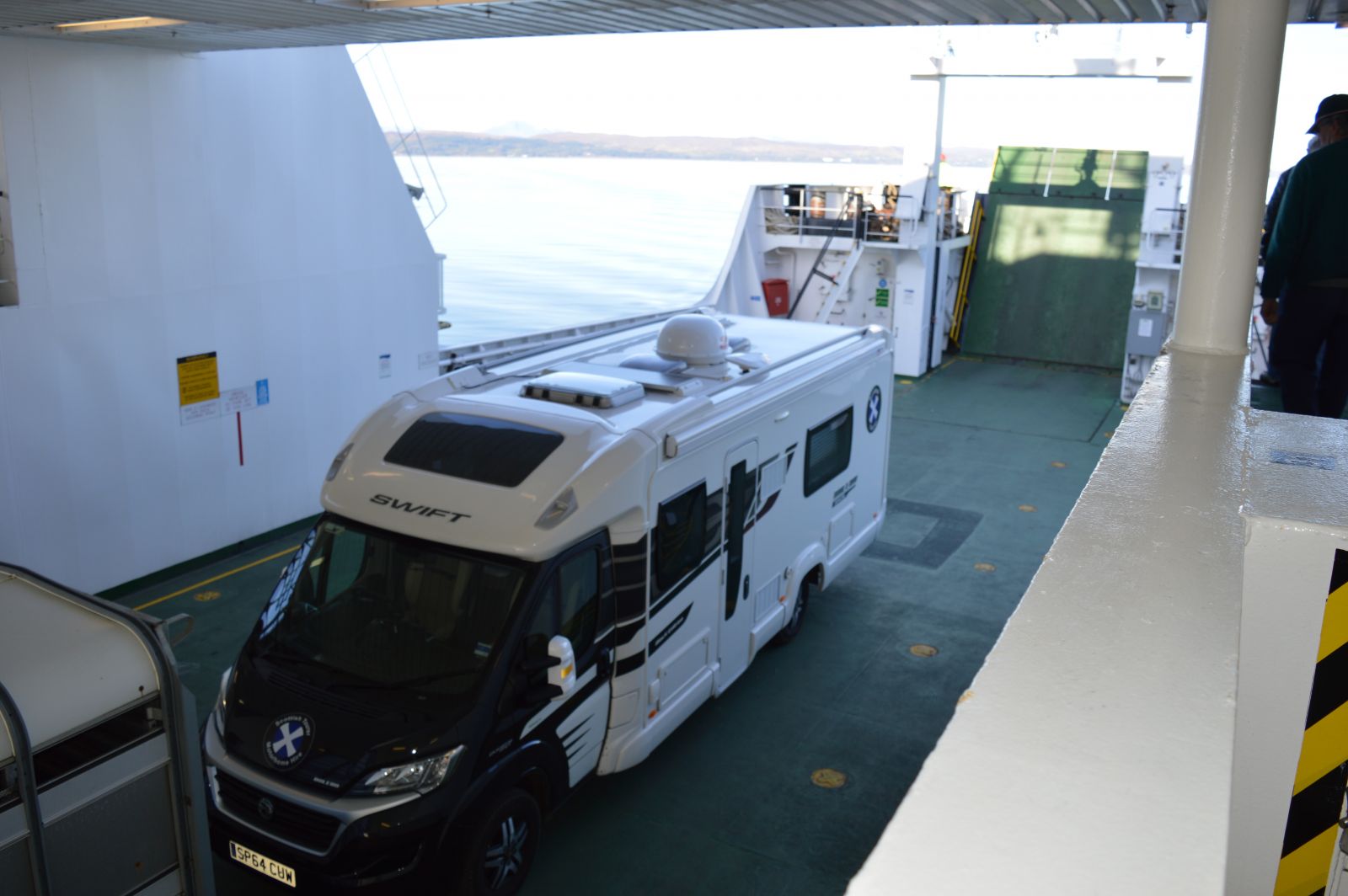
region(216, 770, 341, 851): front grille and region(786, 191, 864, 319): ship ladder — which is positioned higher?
region(786, 191, 864, 319): ship ladder

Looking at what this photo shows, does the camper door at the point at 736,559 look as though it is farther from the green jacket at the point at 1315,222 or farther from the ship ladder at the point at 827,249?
the ship ladder at the point at 827,249

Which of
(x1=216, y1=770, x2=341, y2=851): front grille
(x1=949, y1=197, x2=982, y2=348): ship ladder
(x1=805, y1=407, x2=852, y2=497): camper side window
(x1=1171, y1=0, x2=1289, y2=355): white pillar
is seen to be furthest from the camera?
(x1=949, y1=197, x2=982, y2=348): ship ladder

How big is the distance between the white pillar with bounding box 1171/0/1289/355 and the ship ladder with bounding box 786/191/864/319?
13.1m

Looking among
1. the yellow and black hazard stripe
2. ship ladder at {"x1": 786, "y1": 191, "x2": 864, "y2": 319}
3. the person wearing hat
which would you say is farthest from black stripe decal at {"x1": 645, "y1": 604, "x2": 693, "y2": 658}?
ship ladder at {"x1": 786, "y1": 191, "x2": 864, "y2": 319}

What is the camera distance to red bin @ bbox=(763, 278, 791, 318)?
1850 cm

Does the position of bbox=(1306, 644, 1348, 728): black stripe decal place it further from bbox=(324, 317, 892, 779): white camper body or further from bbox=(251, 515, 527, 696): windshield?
bbox=(251, 515, 527, 696): windshield

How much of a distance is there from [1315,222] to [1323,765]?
3.93 meters

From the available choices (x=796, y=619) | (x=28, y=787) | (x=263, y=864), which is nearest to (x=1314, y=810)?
(x=28, y=787)

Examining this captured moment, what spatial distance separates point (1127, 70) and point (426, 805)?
1707 cm

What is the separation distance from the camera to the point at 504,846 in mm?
5434

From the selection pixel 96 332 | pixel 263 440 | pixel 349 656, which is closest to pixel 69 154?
pixel 96 332

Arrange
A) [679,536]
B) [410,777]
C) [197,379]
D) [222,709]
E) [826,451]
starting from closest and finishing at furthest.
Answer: [410,777], [222,709], [679,536], [826,451], [197,379]

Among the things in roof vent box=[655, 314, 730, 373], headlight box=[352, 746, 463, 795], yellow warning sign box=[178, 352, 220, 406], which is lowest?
headlight box=[352, 746, 463, 795]

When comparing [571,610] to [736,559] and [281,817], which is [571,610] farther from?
[736,559]
